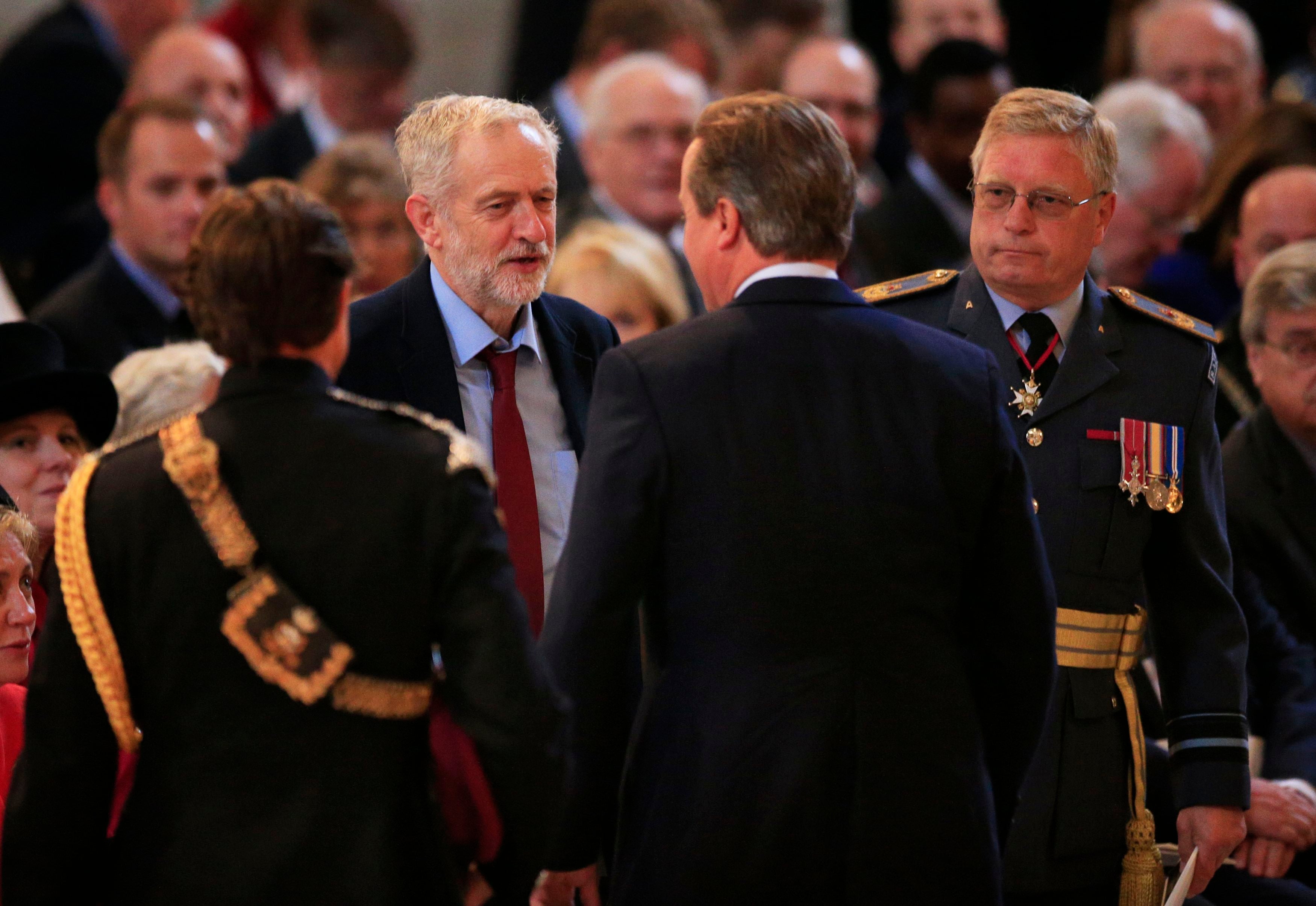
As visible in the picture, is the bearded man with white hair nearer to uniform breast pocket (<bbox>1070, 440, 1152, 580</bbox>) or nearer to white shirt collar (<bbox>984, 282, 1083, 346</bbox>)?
white shirt collar (<bbox>984, 282, 1083, 346</bbox>)

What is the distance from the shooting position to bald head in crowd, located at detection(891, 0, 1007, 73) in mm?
7812

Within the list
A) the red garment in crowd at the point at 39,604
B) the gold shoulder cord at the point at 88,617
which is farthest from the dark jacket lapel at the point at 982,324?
the red garment in crowd at the point at 39,604

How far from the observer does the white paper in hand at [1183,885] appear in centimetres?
302

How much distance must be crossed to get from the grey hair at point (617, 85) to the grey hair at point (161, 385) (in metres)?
2.28

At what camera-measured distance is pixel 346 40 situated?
23.1 feet

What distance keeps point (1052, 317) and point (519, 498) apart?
3.43 ft

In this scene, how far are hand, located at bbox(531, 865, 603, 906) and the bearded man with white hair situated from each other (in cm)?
55

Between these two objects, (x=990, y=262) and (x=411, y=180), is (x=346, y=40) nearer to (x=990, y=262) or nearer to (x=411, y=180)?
(x=411, y=180)

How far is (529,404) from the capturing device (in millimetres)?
3256

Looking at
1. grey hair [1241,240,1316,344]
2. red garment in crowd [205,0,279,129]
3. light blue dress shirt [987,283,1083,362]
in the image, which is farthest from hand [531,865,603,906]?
red garment in crowd [205,0,279,129]

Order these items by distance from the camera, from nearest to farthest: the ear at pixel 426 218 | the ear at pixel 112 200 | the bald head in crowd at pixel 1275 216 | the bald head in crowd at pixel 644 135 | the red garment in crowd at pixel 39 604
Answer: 1. the ear at pixel 426 218
2. the red garment in crowd at pixel 39 604
3. the bald head in crowd at pixel 1275 216
4. the ear at pixel 112 200
5. the bald head in crowd at pixel 644 135

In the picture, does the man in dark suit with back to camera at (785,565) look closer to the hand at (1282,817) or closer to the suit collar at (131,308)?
the hand at (1282,817)

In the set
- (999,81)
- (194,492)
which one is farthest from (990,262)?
(999,81)

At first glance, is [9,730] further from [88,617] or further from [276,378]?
[276,378]
